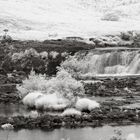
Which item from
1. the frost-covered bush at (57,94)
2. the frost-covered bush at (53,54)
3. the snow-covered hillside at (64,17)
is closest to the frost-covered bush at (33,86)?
the frost-covered bush at (57,94)

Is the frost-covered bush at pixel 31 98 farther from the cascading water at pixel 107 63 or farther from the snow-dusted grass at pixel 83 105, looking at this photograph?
the cascading water at pixel 107 63

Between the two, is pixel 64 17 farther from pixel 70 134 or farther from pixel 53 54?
pixel 70 134

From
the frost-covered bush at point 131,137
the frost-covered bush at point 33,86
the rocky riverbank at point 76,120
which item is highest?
the frost-covered bush at point 33,86

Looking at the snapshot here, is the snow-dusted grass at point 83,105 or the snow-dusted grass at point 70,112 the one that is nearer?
the snow-dusted grass at point 70,112

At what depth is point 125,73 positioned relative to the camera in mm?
76875

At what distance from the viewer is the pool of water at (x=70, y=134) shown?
4150cm

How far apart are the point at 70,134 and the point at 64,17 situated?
124971 mm

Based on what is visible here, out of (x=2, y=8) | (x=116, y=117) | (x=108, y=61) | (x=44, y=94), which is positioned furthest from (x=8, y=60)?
(x=2, y=8)

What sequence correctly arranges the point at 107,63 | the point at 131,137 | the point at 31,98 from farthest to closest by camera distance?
the point at 107,63 → the point at 31,98 → the point at 131,137

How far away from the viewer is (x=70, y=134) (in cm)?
→ 4234

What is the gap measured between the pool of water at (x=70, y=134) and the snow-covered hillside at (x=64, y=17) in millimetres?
75231

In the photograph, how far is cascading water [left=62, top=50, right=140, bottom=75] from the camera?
78062 millimetres

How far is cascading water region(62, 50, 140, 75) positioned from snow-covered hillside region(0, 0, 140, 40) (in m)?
37.0

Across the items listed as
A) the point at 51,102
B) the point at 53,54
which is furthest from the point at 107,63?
the point at 51,102
